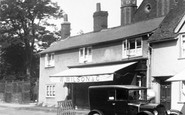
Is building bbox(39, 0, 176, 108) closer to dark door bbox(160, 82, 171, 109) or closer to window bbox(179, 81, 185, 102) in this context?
dark door bbox(160, 82, 171, 109)

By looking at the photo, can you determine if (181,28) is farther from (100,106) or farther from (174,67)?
(100,106)

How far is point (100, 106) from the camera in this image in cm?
1633

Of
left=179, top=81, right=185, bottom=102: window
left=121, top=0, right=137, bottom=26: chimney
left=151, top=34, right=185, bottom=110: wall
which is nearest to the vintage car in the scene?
left=179, top=81, right=185, bottom=102: window

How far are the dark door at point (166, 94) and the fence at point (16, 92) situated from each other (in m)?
19.8

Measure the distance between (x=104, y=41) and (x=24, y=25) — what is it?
89.5ft

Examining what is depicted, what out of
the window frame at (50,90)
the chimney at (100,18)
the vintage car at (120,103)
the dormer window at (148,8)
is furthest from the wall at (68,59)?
the dormer window at (148,8)

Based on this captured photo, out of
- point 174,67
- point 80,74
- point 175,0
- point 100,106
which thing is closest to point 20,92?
point 80,74

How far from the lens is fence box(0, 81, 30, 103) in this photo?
3909 centimetres

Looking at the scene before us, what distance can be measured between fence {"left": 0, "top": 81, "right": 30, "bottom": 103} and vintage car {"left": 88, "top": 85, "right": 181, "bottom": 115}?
23.5m

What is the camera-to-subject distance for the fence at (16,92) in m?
39.1

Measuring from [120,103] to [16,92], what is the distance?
26.6 m

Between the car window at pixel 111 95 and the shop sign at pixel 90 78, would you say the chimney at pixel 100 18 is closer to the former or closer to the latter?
the shop sign at pixel 90 78

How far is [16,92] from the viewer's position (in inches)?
1581

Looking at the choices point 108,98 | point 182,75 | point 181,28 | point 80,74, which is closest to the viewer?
point 108,98
